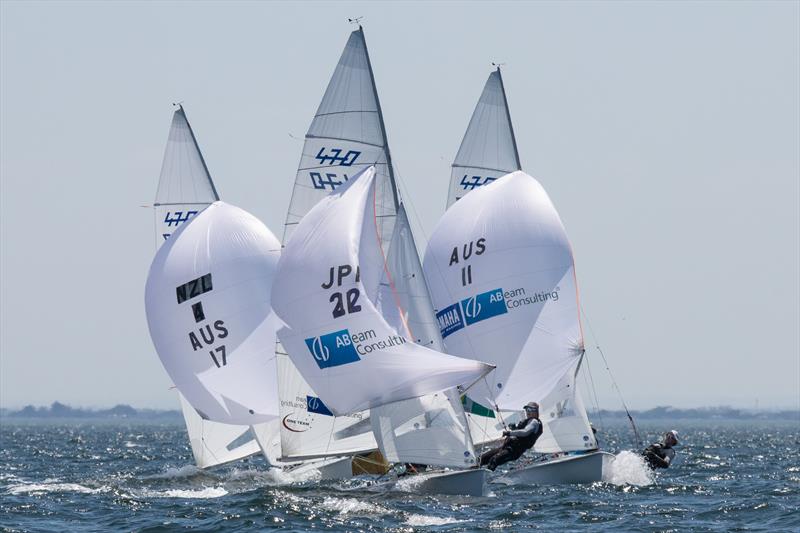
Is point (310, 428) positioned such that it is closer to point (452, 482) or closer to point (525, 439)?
point (525, 439)

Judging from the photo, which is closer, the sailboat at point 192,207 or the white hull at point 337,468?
the white hull at point 337,468

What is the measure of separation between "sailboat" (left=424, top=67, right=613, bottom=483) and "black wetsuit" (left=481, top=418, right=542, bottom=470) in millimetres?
1272

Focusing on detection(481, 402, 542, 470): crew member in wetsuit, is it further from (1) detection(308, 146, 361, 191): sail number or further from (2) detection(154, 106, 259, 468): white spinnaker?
(2) detection(154, 106, 259, 468): white spinnaker

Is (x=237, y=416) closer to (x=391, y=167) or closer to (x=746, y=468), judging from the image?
(x=391, y=167)

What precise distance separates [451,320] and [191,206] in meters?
7.12

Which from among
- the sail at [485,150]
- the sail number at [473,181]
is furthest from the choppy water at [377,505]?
Answer: the sail at [485,150]

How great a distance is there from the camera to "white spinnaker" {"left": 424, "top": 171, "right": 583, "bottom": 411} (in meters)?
30.9

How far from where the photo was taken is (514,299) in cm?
3092

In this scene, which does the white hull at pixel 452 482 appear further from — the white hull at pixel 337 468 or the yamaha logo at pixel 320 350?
the white hull at pixel 337 468

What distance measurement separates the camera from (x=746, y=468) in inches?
1628

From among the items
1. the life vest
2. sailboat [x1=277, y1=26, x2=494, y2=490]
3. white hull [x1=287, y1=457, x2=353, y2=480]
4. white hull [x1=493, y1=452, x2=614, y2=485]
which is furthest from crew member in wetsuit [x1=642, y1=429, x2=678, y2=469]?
white hull [x1=287, y1=457, x2=353, y2=480]

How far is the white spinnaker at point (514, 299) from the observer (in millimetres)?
30875

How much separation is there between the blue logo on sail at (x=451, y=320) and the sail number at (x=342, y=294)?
221 inches

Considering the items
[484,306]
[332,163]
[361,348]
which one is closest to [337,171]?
[332,163]
